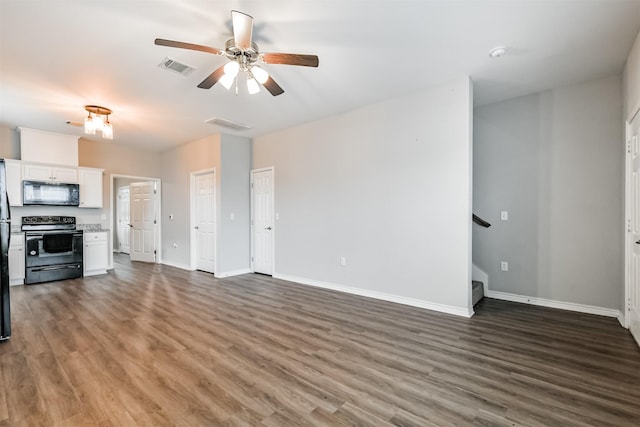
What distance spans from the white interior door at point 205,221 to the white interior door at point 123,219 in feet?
13.2

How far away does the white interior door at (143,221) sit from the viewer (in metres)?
7.19

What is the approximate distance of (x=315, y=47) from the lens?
274 cm

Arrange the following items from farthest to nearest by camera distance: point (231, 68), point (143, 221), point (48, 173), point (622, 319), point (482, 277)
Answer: point (143, 221), point (48, 173), point (482, 277), point (622, 319), point (231, 68)

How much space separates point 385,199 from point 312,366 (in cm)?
244

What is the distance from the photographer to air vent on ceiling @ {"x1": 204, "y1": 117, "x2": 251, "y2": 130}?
4792 mm

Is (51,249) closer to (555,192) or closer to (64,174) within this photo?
(64,174)

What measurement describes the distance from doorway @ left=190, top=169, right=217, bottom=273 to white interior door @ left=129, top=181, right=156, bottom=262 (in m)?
1.64

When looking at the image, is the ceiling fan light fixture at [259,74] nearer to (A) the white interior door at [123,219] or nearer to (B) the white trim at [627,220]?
(B) the white trim at [627,220]

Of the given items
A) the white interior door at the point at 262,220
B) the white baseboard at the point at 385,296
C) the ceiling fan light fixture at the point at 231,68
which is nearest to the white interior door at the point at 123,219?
the white interior door at the point at 262,220

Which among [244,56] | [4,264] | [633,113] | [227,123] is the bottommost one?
[4,264]

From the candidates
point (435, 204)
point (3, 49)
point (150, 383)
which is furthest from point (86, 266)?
point (435, 204)

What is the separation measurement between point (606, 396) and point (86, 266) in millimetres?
7491

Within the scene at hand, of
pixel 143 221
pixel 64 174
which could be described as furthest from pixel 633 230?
pixel 143 221

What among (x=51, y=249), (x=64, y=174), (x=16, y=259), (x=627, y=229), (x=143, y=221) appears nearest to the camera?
(x=627, y=229)
